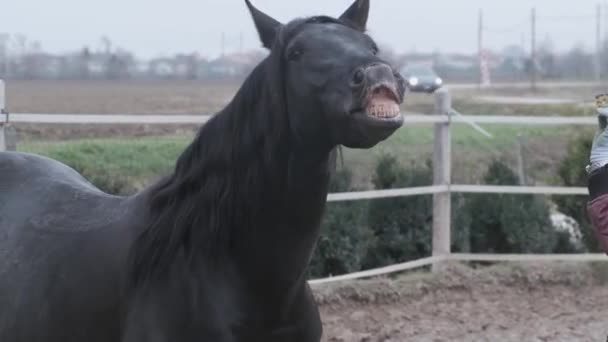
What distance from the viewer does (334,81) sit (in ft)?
7.43

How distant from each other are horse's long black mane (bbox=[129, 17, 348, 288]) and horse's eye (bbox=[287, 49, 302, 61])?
0.03m

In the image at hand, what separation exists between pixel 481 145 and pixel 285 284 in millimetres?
15547

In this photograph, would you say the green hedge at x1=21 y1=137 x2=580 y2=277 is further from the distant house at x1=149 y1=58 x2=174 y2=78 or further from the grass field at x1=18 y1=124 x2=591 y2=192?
the distant house at x1=149 y1=58 x2=174 y2=78

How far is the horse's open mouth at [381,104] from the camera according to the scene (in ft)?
7.02

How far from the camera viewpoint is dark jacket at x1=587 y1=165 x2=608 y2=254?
332cm

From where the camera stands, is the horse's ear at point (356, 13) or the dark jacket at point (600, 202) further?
the dark jacket at point (600, 202)

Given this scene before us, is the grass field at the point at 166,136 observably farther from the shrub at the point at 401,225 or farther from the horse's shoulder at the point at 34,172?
the horse's shoulder at the point at 34,172

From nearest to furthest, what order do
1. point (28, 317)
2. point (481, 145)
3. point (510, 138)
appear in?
point (28, 317)
point (481, 145)
point (510, 138)

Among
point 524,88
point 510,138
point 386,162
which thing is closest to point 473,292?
point 386,162

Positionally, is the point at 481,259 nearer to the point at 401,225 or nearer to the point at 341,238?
the point at 401,225

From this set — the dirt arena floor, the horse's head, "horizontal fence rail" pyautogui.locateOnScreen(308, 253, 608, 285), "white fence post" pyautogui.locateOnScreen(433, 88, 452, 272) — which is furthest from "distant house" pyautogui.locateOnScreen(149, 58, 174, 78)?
the horse's head

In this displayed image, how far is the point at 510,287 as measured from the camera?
713 cm

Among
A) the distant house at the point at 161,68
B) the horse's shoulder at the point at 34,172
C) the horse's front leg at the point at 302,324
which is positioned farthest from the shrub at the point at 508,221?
the distant house at the point at 161,68

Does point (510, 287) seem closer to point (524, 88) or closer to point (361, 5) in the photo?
point (361, 5)
